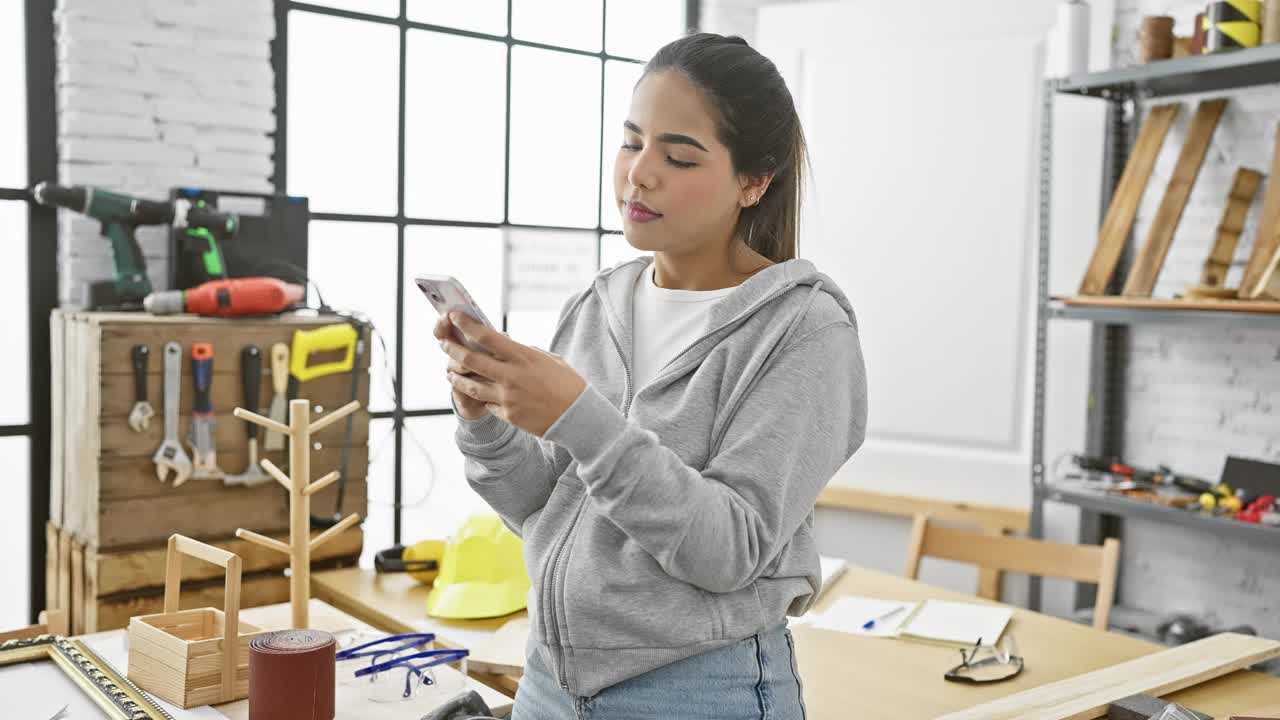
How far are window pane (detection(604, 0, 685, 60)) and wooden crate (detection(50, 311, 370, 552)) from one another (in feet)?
5.97

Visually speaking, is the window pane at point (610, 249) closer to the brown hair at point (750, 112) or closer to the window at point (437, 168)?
the window at point (437, 168)

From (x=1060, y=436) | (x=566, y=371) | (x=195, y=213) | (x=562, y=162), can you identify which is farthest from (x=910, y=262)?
(x=566, y=371)

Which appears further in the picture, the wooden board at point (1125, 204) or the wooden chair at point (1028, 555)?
the wooden board at point (1125, 204)

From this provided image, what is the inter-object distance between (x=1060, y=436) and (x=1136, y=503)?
1.45 feet

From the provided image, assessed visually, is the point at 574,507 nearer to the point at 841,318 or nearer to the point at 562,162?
the point at 841,318

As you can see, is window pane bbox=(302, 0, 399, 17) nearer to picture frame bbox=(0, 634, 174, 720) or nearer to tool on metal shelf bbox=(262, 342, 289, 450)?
tool on metal shelf bbox=(262, 342, 289, 450)

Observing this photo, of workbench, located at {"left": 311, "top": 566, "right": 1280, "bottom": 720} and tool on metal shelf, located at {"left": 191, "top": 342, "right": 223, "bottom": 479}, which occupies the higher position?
tool on metal shelf, located at {"left": 191, "top": 342, "right": 223, "bottom": 479}

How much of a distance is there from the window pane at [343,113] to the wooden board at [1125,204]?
205cm

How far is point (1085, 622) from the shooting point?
3176mm

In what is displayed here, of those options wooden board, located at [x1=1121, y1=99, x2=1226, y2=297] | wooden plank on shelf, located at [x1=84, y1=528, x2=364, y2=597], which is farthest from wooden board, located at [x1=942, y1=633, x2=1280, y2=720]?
wooden plank on shelf, located at [x1=84, y1=528, x2=364, y2=597]

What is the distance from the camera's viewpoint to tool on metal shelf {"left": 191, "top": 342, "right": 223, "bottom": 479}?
→ 232 cm

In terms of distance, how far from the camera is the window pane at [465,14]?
3.44 m

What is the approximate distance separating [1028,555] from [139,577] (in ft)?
6.28

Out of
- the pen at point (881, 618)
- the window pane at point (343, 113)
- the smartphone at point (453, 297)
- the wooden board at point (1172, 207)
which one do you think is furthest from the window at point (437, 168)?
the smartphone at point (453, 297)
